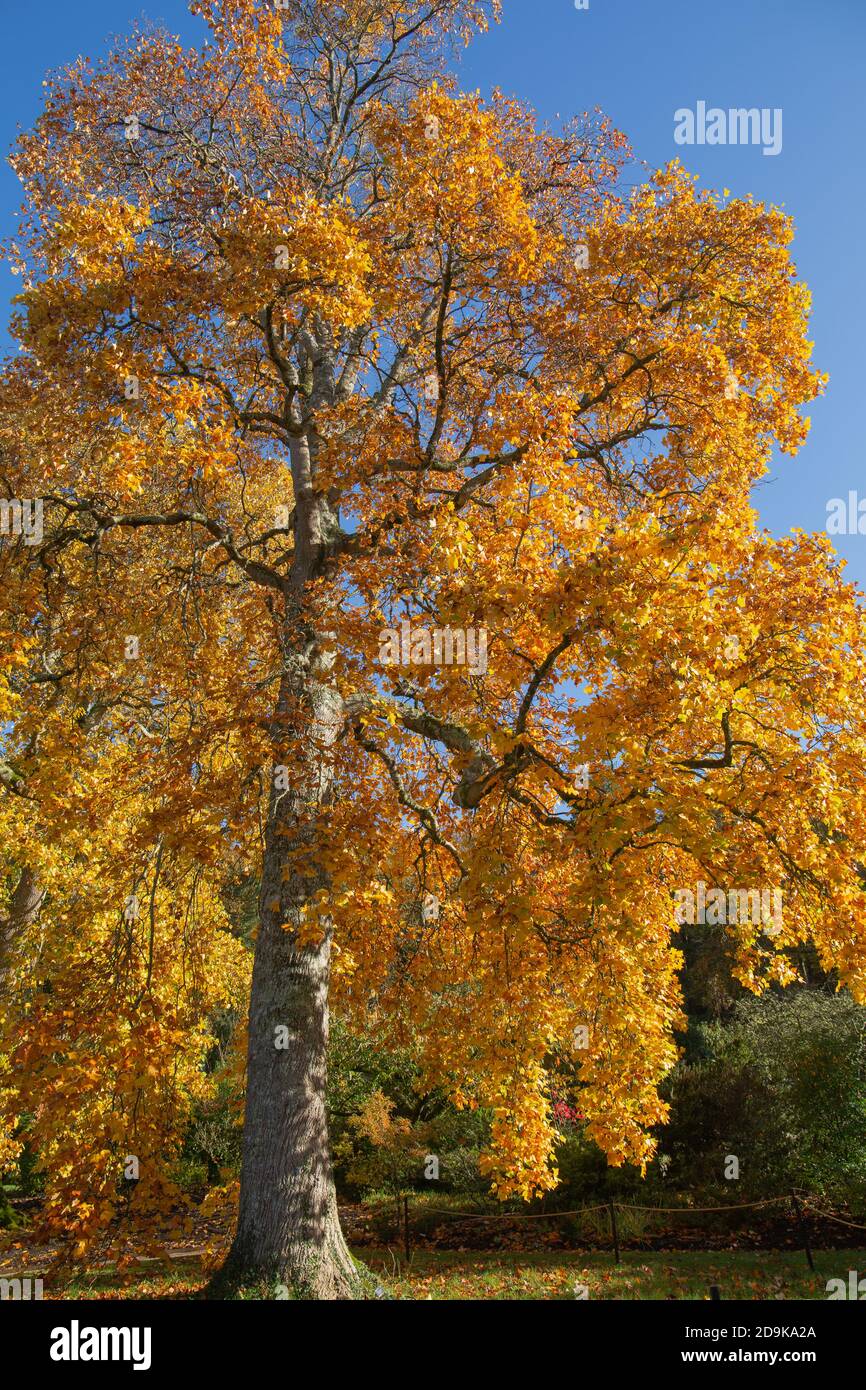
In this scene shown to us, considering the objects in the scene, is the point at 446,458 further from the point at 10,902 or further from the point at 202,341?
the point at 10,902

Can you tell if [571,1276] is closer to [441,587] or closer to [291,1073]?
[291,1073]

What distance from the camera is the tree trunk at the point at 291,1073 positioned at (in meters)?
6.08

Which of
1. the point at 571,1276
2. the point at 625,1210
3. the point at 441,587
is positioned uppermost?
the point at 441,587

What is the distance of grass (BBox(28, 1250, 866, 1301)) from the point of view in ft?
28.1

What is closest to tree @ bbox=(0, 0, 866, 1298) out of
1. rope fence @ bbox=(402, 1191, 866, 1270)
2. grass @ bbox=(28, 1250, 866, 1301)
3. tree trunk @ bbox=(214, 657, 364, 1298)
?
tree trunk @ bbox=(214, 657, 364, 1298)

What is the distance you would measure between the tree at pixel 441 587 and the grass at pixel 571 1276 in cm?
209

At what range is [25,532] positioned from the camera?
27.4ft

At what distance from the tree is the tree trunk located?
4 cm

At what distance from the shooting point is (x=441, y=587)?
21.5 feet

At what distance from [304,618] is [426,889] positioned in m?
3.71

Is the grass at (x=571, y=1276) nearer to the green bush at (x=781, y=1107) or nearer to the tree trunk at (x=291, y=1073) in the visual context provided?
the tree trunk at (x=291, y=1073)

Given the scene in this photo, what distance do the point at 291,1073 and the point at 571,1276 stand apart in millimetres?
5739

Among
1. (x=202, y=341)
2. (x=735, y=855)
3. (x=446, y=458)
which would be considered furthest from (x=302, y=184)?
(x=735, y=855)

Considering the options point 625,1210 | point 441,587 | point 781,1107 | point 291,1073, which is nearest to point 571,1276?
point 625,1210
